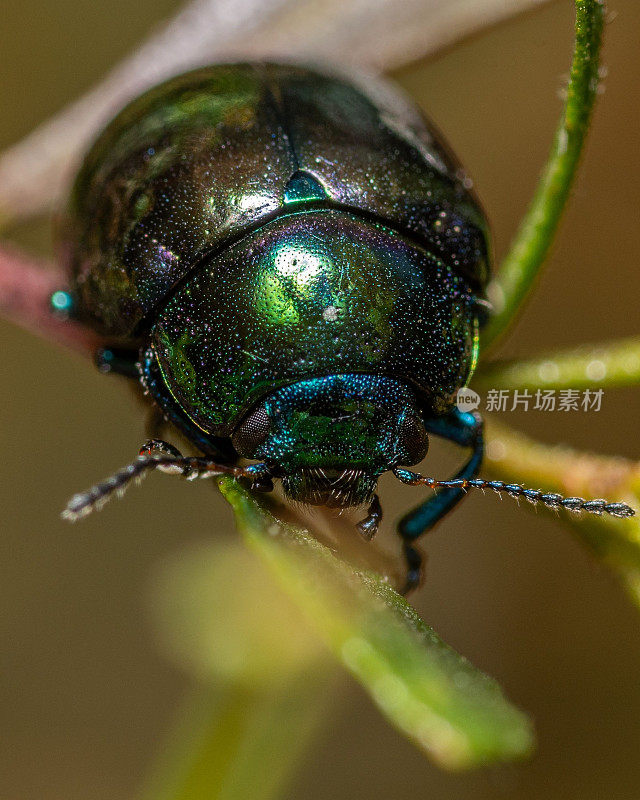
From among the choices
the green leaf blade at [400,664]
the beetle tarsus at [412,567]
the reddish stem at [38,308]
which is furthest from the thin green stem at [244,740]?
the green leaf blade at [400,664]

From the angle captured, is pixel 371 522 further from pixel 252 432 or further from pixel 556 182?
pixel 556 182

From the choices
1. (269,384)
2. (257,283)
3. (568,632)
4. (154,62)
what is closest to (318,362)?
(269,384)

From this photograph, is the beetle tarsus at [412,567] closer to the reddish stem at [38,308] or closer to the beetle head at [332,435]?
the beetle head at [332,435]

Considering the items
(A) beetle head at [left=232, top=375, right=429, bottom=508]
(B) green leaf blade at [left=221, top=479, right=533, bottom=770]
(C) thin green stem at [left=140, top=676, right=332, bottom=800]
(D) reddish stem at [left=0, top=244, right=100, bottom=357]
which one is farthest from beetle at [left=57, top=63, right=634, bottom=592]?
(C) thin green stem at [left=140, top=676, right=332, bottom=800]

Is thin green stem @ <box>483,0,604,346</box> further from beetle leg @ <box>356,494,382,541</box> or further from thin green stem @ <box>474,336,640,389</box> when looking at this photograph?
beetle leg @ <box>356,494,382,541</box>

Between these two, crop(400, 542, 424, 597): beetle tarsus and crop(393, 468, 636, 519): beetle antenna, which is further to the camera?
crop(400, 542, 424, 597): beetle tarsus

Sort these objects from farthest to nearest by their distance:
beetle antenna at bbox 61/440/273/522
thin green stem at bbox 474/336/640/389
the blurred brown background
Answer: the blurred brown background, thin green stem at bbox 474/336/640/389, beetle antenna at bbox 61/440/273/522

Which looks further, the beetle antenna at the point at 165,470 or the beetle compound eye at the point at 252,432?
the beetle compound eye at the point at 252,432

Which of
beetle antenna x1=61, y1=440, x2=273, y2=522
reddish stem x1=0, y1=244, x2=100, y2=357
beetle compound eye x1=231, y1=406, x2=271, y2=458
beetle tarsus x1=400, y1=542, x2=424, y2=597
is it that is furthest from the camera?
reddish stem x1=0, y1=244, x2=100, y2=357
